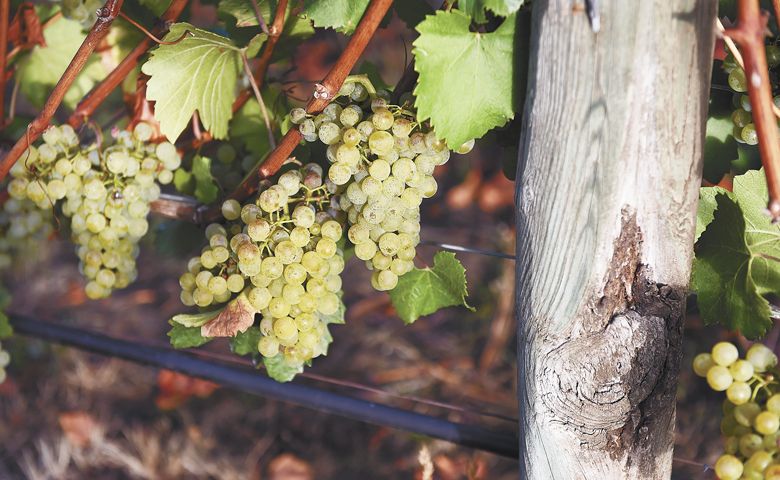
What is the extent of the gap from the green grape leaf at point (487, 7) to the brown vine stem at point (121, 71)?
1.26 feet

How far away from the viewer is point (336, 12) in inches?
27.5

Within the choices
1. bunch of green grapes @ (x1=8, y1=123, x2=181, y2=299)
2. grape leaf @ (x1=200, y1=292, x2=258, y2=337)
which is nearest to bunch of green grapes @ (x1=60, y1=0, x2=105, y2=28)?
bunch of green grapes @ (x1=8, y1=123, x2=181, y2=299)

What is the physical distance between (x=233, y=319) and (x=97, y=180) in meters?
0.27

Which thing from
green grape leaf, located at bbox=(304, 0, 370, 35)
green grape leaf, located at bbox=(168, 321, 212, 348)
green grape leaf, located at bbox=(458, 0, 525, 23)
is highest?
green grape leaf, located at bbox=(458, 0, 525, 23)

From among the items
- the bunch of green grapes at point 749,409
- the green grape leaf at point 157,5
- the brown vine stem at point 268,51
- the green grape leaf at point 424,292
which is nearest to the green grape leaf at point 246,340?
the green grape leaf at point 424,292

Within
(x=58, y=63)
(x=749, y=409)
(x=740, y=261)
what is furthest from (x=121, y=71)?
(x=749, y=409)

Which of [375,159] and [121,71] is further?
[121,71]

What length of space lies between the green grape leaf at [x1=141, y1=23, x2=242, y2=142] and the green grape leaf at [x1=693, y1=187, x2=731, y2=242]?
0.54 m

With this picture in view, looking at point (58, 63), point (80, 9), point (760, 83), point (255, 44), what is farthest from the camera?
point (58, 63)

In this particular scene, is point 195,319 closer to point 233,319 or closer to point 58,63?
point 233,319

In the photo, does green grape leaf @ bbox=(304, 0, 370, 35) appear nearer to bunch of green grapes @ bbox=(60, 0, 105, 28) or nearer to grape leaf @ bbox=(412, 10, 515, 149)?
grape leaf @ bbox=(412, 10, 515, 149)

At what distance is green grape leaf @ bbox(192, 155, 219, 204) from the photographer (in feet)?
3.08

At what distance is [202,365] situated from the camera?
46.4 inches

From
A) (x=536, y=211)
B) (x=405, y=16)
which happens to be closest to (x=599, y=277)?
(x=536, y=211)
